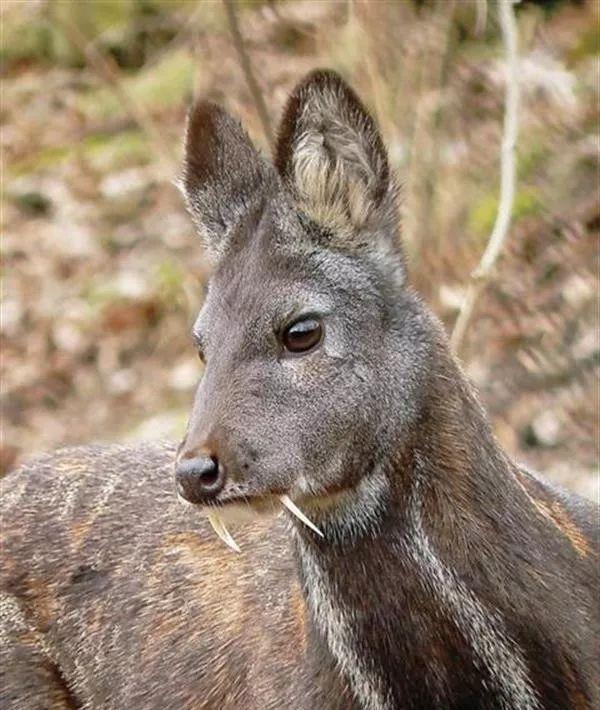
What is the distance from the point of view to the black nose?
4.49 metres

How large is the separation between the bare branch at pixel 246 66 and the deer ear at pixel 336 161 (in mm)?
2885

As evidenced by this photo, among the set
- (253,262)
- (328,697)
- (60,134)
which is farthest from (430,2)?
(60,134)

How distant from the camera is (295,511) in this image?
4.72 m

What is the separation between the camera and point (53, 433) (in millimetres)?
11438

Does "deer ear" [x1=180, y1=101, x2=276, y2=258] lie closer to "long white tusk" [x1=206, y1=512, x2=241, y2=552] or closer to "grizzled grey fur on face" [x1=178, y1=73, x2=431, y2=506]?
"grizzled grey fur on face" [x1=178, y1=73, x2=431, y2=506]

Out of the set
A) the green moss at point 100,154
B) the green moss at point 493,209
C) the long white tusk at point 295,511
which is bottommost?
the long white tusk at point 295,511

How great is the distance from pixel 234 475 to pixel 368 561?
0.62 metres

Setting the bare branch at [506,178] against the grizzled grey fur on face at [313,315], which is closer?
the grizzled grey fur on face at [313,315]

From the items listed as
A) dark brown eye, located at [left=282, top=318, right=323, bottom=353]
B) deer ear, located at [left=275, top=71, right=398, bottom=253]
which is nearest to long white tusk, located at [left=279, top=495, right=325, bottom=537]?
dark brown eye, located at [left=282, top=318, right=323, bottom=353]

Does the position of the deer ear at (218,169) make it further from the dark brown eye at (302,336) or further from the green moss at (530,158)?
the green moss at (530,158)

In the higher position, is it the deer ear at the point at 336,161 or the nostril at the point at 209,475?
the deer ear at the point at 336,161

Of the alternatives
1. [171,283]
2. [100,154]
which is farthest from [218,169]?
[100,154]

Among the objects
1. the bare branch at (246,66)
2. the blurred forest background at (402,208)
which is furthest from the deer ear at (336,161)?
A: the blurred forest background at (402,208)

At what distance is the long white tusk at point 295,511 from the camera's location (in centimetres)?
470
